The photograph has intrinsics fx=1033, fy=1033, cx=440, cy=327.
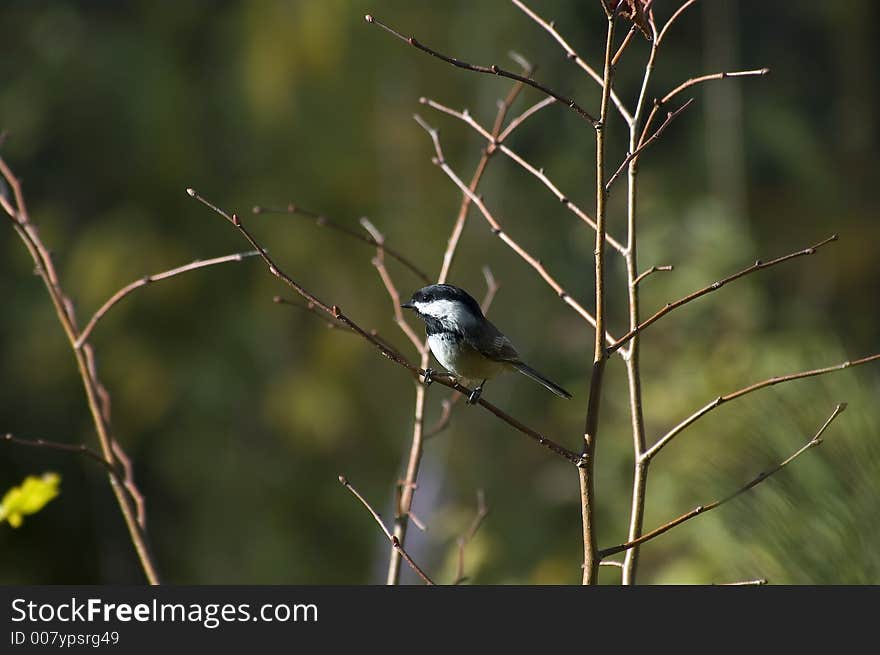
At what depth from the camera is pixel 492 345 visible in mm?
1833

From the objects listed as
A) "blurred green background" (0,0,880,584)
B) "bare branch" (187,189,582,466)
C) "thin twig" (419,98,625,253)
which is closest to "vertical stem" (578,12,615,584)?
"bare branch" (187,189,582,466)

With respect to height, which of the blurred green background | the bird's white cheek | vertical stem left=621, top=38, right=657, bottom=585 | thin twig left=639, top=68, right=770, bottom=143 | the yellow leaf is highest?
the blurred green background

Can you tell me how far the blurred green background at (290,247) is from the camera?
4707mm

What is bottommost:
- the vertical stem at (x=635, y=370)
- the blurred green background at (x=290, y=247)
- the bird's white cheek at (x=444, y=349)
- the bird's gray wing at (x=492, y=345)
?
the vertical stem at (x=635, y=370)

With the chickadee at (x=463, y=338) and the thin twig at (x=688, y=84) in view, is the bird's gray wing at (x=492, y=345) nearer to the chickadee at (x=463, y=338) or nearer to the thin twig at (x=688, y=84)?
the chickadee at (x=463, y=338)

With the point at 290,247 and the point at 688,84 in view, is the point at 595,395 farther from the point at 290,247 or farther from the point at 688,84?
the point at 290,247

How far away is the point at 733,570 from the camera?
1452mm

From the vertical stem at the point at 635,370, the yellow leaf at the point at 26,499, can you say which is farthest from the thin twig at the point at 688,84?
the yellow leaf at the point at 26,499

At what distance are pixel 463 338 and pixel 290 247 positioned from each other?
10.5 ft

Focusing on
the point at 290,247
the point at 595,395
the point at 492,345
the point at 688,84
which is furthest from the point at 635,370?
the point at 290,247

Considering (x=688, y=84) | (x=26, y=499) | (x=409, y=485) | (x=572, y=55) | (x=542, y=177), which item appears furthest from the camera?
(x=409, y=485)

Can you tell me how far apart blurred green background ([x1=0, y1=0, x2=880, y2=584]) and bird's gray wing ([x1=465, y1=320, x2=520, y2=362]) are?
258cm

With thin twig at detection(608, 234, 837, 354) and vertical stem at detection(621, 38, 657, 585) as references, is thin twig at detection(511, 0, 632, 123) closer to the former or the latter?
vertical stem at detection(621, 38, 657, 585)

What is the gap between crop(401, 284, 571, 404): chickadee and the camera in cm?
167
